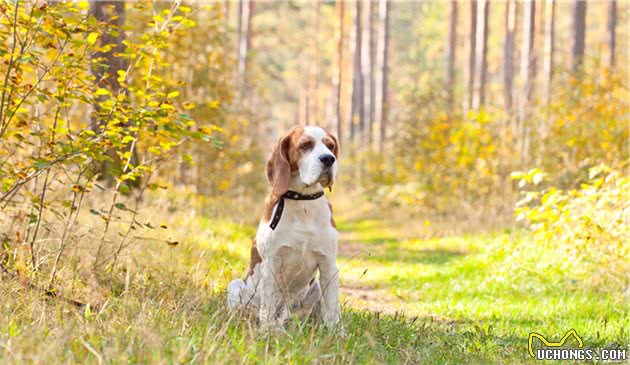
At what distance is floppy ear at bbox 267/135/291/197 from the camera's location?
4289mm

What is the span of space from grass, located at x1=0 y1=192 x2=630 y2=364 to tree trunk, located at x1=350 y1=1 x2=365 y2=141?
1824cm

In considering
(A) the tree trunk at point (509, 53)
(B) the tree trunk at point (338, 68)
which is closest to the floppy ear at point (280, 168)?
(A) the tree trunk at point (509, 53)

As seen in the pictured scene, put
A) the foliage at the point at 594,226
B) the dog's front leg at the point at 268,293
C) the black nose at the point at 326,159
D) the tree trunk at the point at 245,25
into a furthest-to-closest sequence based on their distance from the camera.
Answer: the tree trunk at the point at 245,25, the foliage at the point at 594,226, the dog's front leg at the point at 268,293, the black nose at the point at 326,159

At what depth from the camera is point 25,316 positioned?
3.66 meters

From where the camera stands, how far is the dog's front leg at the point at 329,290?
4.27 m

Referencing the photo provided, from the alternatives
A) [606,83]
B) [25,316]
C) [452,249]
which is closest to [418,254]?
[452,249]

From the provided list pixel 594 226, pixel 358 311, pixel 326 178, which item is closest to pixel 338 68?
pixel 594 226

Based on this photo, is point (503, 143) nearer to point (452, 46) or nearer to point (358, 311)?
point (358, 311)

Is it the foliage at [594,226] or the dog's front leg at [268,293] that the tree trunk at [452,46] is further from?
the dog's front leg at [268,293]

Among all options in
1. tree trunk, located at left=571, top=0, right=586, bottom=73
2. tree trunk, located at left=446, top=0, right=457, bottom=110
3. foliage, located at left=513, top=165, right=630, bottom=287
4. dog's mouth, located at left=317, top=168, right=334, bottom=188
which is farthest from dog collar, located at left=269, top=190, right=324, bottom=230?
tree trunk, located at left=446, top=0, right=457, bottom=110

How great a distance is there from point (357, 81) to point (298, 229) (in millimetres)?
25154

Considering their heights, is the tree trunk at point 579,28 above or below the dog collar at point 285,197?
above

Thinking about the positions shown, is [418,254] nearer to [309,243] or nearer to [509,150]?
[509,150]

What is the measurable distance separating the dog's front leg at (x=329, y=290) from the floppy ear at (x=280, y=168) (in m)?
0.52
